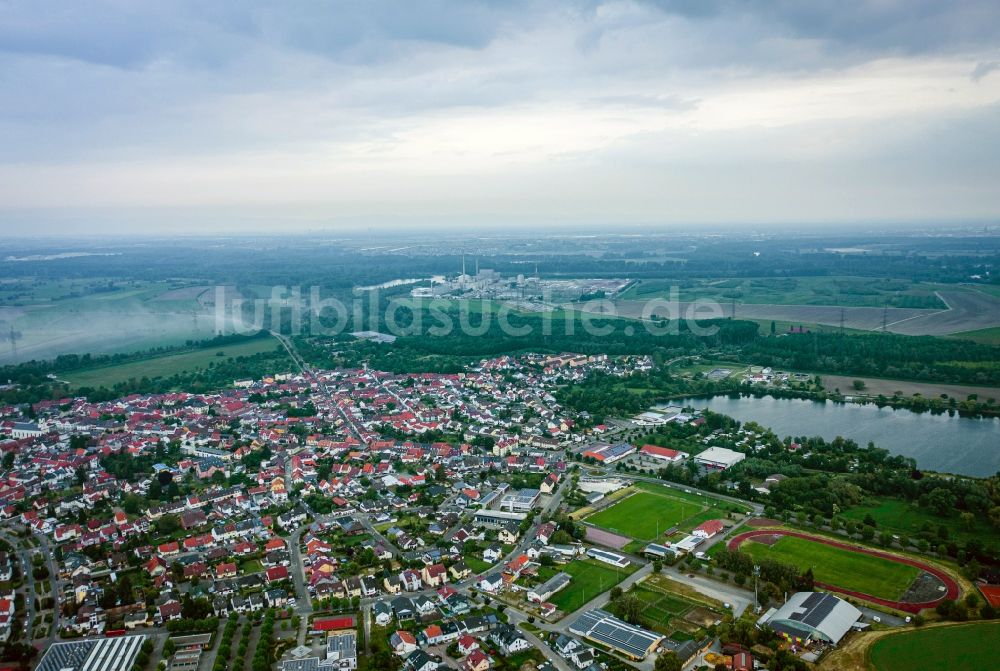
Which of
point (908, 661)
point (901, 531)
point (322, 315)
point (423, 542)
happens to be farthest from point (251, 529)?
point (322, 315)

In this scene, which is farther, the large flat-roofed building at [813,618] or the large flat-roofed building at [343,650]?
the large flat-roofed building at [813,618]

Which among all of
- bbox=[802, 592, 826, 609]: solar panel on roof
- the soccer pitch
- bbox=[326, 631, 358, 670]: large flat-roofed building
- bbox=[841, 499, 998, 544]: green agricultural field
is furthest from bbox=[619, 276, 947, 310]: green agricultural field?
bbox=[326, 631, 358, 670]: large flat-roofed building

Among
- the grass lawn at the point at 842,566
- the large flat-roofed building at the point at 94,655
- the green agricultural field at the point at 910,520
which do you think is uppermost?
the green agricultural field at the point at 910,520

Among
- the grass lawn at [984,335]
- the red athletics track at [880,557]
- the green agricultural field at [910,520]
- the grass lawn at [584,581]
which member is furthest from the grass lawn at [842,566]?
the grass lawn at [984,335]

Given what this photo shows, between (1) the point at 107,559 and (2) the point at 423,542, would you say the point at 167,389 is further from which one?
(2) the point at 423,542

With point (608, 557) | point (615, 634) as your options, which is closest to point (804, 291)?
point (608, 557)

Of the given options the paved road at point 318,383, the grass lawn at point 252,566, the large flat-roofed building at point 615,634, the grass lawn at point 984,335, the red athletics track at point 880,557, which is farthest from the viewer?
the grass lawn at point 984,335

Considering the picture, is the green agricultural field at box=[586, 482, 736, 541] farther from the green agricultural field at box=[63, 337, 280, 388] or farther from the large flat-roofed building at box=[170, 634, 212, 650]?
the green agricultural field at box=[63, 337, 280, 388]

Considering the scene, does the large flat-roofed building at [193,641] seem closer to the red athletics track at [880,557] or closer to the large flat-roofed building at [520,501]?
the large flat-roofed building at [520,501]
